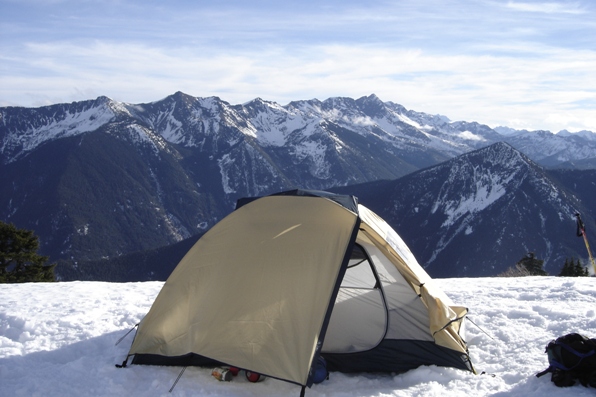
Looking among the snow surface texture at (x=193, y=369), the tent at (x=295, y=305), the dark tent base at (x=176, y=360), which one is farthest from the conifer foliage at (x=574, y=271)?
the dark tent base at (x=176, y=360)

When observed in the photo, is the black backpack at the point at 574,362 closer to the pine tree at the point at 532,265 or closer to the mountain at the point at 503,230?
the pine tree at the point at 532,265

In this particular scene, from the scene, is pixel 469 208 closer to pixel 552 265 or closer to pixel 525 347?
pixel 552 265

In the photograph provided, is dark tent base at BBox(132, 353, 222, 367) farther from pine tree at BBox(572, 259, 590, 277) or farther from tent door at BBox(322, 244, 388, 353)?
pine tree at BBox(572, 259, 590, 277)

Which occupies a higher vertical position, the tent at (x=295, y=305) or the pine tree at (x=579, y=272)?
the tent at (x=295, y=305)

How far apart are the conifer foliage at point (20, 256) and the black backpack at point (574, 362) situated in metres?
30.7

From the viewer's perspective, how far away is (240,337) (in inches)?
353

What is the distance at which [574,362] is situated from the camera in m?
8.75

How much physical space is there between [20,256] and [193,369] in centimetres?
2681

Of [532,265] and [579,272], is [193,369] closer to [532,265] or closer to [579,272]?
[579,272]

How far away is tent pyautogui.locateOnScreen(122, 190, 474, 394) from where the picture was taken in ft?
29.0

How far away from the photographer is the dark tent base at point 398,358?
9.92 metres

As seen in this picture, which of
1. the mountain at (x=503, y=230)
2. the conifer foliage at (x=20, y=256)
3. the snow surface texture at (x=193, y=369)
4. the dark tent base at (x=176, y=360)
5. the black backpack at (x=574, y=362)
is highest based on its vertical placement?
the black backpack at (x=574, y=362)

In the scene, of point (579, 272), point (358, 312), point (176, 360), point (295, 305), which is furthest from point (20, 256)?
point (579, 272)

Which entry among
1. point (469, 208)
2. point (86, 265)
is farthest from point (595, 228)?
point (86, 265)
